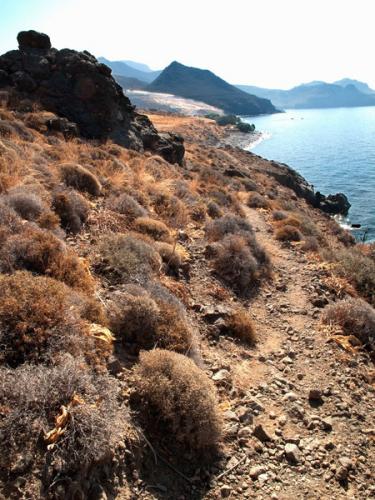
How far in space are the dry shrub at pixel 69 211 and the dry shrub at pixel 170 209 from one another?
12.5 feet

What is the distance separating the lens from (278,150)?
7775cm

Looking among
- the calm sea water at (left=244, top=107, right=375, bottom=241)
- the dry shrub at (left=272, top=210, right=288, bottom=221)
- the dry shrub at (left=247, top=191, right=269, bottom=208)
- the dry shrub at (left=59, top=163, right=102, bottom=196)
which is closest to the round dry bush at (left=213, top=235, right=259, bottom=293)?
the dry shrub at (left=59, top=163, right=102, bottom=196)

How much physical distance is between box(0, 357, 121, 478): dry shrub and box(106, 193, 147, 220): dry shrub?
7552mm

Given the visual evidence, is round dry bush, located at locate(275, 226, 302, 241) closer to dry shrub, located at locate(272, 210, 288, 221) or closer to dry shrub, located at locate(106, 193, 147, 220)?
dry shrub, located at locate(272, 210, 288, 221)

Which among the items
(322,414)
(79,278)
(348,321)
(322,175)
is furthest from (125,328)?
(322,175)

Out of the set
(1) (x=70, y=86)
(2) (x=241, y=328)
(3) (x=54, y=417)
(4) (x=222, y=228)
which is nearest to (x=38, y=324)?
(3) (x=54, y=417)

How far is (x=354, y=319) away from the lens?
29.9ft

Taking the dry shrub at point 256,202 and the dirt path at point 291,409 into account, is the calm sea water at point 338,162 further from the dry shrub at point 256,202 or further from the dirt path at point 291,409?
the dirt path at point 291,409

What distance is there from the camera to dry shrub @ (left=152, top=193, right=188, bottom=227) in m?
13.1

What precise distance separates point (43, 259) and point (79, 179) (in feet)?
20.8

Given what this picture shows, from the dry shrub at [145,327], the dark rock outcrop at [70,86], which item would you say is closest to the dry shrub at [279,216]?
the dark rock outcrop at [70,86]

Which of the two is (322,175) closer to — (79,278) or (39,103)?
(39,103)

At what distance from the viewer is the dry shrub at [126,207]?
37.6ft

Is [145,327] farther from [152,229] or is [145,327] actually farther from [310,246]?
[310,246]
